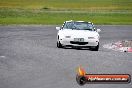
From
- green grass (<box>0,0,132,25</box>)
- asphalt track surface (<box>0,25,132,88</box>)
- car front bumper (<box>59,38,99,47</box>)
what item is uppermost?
asphalt track surface (<box>0,25,132,88</box>)

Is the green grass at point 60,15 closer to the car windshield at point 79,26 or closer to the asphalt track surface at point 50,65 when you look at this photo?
the car windshield at point 79,26

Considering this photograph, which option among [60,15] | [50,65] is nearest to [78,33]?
[50,65]

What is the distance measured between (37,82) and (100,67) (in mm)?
4337

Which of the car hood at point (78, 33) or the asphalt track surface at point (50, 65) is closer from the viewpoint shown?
the asphalt track surface at point (50, 65)

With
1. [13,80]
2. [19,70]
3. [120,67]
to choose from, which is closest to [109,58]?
[120,67]

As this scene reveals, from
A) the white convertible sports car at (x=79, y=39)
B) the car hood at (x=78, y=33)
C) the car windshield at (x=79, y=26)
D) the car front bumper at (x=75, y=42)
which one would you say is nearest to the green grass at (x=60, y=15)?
the car windshield at (x=79, y=26)

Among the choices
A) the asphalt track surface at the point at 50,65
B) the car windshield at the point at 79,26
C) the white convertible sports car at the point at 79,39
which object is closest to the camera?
the asphalt track surface at the point at 50,65

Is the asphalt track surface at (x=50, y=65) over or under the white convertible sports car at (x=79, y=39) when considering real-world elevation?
over

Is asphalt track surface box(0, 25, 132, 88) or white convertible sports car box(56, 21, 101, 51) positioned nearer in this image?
asphalt track surface box(0, 25, 132, 88)

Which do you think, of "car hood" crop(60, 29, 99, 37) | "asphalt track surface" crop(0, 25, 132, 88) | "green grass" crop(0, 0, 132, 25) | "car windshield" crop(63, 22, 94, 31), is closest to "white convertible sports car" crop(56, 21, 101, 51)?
"car hood" crop(60, 29, 99, 37)

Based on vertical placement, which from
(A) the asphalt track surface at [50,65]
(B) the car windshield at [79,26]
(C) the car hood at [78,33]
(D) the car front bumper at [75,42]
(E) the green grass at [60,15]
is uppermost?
(A) the asphalt track surface at [50,65]

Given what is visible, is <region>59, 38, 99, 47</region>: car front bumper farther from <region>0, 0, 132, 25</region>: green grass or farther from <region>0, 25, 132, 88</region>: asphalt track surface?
<region>0, 0, 132, 25</region>: green grass

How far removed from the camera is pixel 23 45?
2688cm

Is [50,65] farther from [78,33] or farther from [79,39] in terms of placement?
[78,33]
